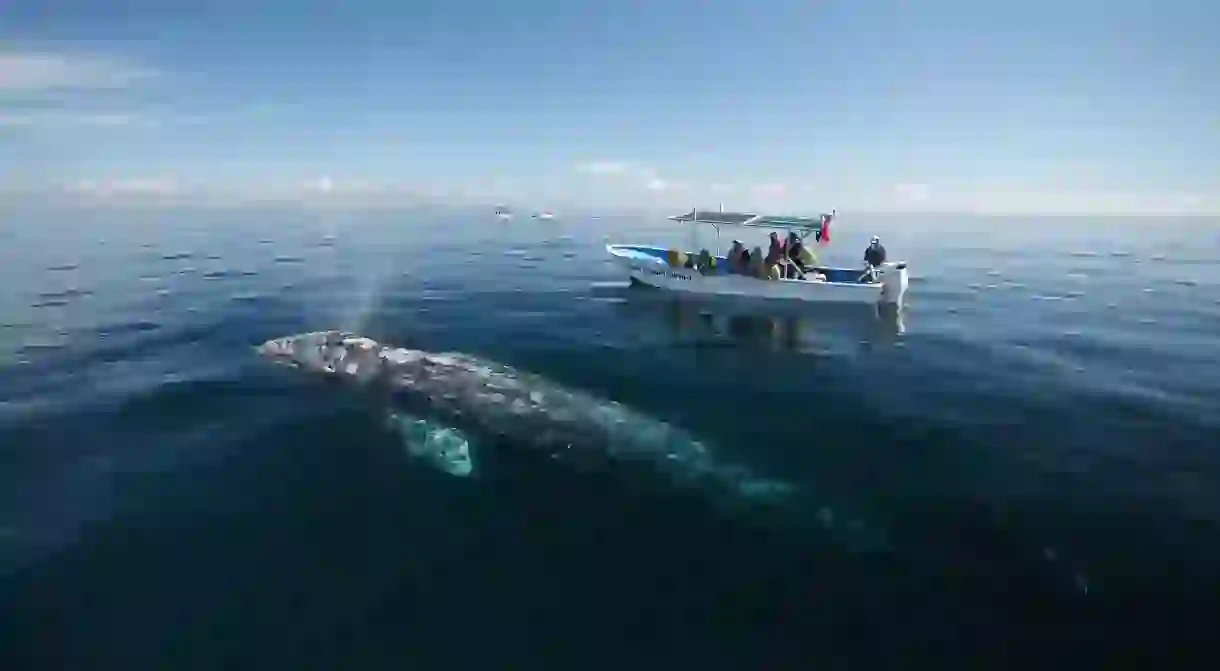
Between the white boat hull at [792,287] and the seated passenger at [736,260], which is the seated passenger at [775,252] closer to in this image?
the seated passenger at [736,260]

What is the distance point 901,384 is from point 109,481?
35.8m

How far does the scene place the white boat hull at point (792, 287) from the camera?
56.1 meters

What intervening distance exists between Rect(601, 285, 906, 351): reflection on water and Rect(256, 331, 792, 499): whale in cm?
1698

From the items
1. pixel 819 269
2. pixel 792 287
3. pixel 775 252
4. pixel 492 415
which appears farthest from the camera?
pixel 819 269

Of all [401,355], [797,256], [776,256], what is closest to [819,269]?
[797,256]

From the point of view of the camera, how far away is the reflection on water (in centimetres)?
4616

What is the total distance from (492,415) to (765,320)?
30.7 m

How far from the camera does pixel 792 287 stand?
5678 centimetres

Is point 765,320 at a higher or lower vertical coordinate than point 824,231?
lower

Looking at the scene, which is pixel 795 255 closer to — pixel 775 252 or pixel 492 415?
pixel 775 252

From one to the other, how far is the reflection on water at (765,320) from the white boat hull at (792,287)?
0.72m

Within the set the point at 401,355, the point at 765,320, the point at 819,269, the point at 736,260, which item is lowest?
the point at 401,355

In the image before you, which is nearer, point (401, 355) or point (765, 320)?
point (401, 355)

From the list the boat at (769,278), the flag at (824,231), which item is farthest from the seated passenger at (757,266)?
the flag at (824,231)
